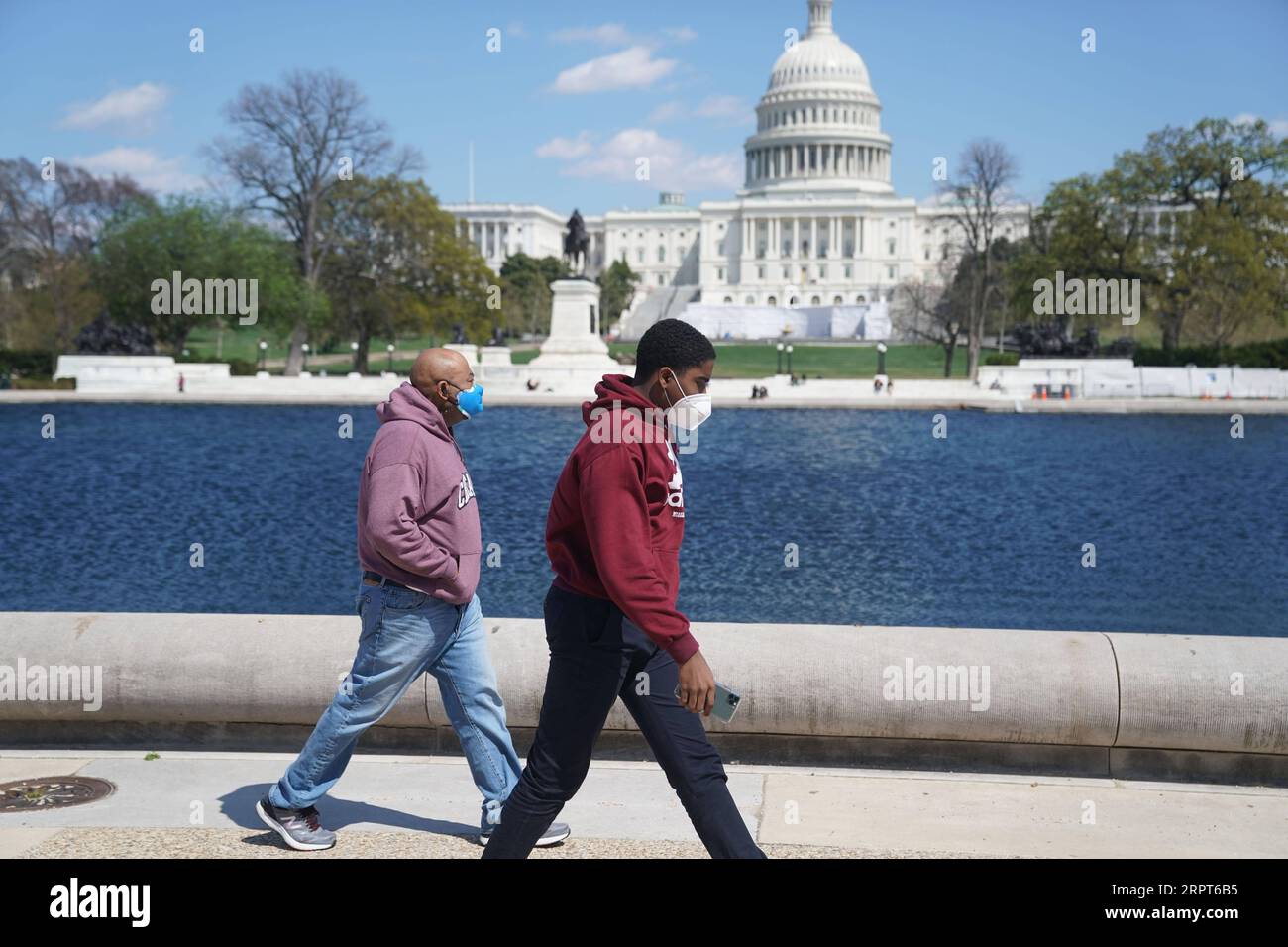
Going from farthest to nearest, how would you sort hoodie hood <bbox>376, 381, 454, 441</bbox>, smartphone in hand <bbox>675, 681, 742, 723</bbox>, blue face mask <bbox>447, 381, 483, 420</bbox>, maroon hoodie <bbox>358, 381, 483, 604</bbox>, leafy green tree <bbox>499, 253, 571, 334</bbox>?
leafy green tree <bbox>499, 253, 571, 334</bbox> → blue face mask <bbox>447, 381, 483, 420</bbox> → hoodie hood <bbox>376, 381, 454, 441</bbox> → maroon hoodie <bbox>358, 381, 483, 604</bbox> → smartphone in hand <bbox>675, 681, 742, 723</bbox>

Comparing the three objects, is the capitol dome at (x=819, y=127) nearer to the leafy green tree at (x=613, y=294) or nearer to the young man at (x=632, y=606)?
the leafy green tree at (x=613, y=294)

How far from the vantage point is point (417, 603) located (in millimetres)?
4805

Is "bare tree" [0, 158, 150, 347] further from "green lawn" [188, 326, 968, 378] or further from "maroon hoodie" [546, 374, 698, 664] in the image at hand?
"maroon hoodie" [546, 374, 698, 664]

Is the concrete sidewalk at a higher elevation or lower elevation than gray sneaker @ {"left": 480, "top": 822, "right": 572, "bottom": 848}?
lower

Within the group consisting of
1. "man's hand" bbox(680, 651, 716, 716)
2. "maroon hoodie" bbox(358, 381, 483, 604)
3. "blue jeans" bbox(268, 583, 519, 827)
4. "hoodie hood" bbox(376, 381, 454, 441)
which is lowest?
"blue jeans" bbox(268, 583, 519, 827)

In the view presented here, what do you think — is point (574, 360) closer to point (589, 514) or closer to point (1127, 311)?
point (1127, 311)

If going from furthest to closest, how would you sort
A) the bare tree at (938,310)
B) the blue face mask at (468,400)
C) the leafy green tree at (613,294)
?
the leafy green tree at (613,294)
the bare tree at (938,310)
the blue face mask at (468,400)

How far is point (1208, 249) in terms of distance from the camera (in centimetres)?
5291

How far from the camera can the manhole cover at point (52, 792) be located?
5.40m

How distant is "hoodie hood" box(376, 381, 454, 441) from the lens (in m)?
4.82

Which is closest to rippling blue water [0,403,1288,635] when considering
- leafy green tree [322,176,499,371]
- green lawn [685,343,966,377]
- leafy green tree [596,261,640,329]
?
leafy green tree [322,176,499,371]

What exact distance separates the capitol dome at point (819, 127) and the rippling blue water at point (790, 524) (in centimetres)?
11298

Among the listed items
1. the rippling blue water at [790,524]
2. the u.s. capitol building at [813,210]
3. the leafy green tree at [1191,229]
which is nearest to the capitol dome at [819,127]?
the u.s. capitol building at [813,210]
